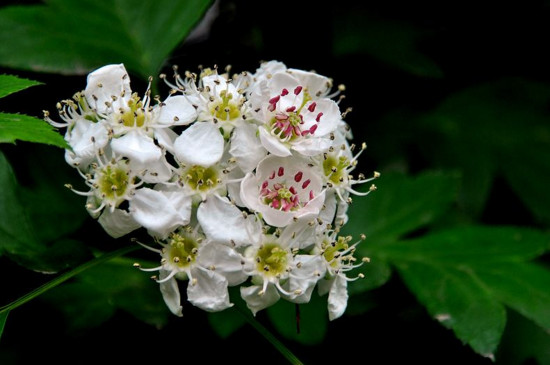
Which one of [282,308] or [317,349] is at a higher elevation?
[282,308]

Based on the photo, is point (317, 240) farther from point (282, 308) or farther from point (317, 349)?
point (317, 349)

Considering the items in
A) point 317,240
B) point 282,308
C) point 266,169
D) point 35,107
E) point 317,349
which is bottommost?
point 317,349

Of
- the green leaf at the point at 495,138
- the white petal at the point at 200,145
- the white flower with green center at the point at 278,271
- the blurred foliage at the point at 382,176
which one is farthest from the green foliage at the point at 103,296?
the green leaf at the point at 495,138

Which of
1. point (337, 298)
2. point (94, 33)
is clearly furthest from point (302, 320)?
point (94, 33)

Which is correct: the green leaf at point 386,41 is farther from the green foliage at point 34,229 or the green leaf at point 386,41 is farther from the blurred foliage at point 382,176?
the green foliage at point 34,229

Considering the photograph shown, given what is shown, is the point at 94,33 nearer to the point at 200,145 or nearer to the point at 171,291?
the point at 200,145

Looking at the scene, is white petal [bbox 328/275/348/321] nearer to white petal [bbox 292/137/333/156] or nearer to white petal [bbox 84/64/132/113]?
white petal [bbox 292/137/333/156]

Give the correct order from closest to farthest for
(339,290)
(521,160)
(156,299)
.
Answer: (339,290), (156,299), (521,160)

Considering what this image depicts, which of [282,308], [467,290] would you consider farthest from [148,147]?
[467,290]
